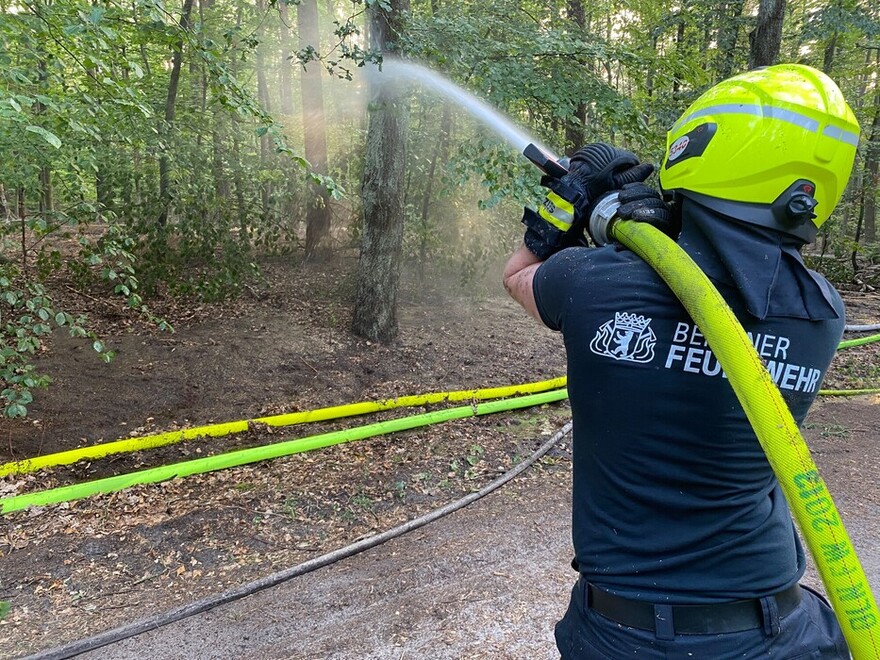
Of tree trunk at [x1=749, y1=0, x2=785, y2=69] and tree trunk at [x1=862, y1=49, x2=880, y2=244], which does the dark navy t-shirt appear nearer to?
tree trunk at [x1=749, y1=0, x2=785, y2=69]

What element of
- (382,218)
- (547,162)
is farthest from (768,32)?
(547,162)

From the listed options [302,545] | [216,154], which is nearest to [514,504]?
[302,545]

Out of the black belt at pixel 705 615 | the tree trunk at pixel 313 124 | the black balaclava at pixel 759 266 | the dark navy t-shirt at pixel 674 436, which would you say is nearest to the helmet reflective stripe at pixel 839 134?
the black balaclava at pixel 759 266

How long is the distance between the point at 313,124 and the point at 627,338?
417 inches

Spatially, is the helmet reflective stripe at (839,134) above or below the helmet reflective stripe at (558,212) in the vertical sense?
above

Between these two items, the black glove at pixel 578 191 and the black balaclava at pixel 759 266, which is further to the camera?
the black glove at pixel 578 191

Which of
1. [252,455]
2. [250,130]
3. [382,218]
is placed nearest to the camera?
[252,455]

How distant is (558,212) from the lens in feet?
5.20

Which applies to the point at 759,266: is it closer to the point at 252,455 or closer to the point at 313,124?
the point at 252,455

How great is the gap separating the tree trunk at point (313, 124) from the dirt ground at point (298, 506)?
329cm

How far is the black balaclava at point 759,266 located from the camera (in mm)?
1173

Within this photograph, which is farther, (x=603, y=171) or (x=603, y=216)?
(x=603, y=171)

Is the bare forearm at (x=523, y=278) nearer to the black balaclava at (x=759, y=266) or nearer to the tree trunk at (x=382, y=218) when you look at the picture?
the black balaclava at (x=759, y=266)

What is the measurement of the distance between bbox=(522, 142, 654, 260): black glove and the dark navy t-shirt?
0.28m
